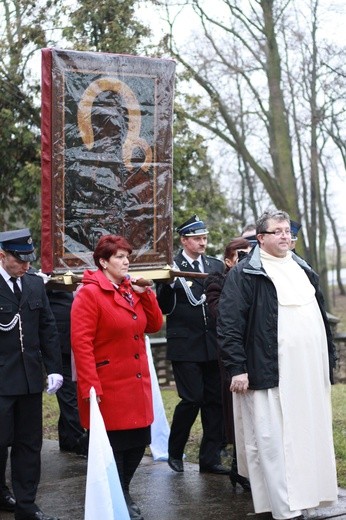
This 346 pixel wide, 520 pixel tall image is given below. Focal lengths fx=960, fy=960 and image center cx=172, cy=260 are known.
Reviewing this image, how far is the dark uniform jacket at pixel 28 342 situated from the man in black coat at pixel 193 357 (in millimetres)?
1410

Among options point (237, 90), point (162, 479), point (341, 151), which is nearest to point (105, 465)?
point (162, 479)

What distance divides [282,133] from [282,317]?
21.0 metres

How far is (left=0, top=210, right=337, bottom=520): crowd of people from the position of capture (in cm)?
629

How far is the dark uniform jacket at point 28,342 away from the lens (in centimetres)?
645

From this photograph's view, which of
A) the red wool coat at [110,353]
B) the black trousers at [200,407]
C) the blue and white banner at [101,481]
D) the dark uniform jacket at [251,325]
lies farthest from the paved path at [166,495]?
the dark uniform jacket at [251,325]

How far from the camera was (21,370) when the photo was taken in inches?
254

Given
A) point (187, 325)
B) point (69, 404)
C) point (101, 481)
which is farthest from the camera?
point (69, 404)

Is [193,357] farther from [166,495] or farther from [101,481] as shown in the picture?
[101,481]

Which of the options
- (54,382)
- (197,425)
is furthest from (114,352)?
(197,425)

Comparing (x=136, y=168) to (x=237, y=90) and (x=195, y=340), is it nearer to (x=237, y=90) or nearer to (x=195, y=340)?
(x=195, y=340)

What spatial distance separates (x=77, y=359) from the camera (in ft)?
20.6

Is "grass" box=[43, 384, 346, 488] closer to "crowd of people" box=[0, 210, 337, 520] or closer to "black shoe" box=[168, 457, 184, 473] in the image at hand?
"black shoe" box=[168, 457, 184, 473]

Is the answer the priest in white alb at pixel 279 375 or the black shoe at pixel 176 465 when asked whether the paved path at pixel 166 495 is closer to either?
the black shoe at pixel 176 465

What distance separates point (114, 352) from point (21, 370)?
64 centimetres
